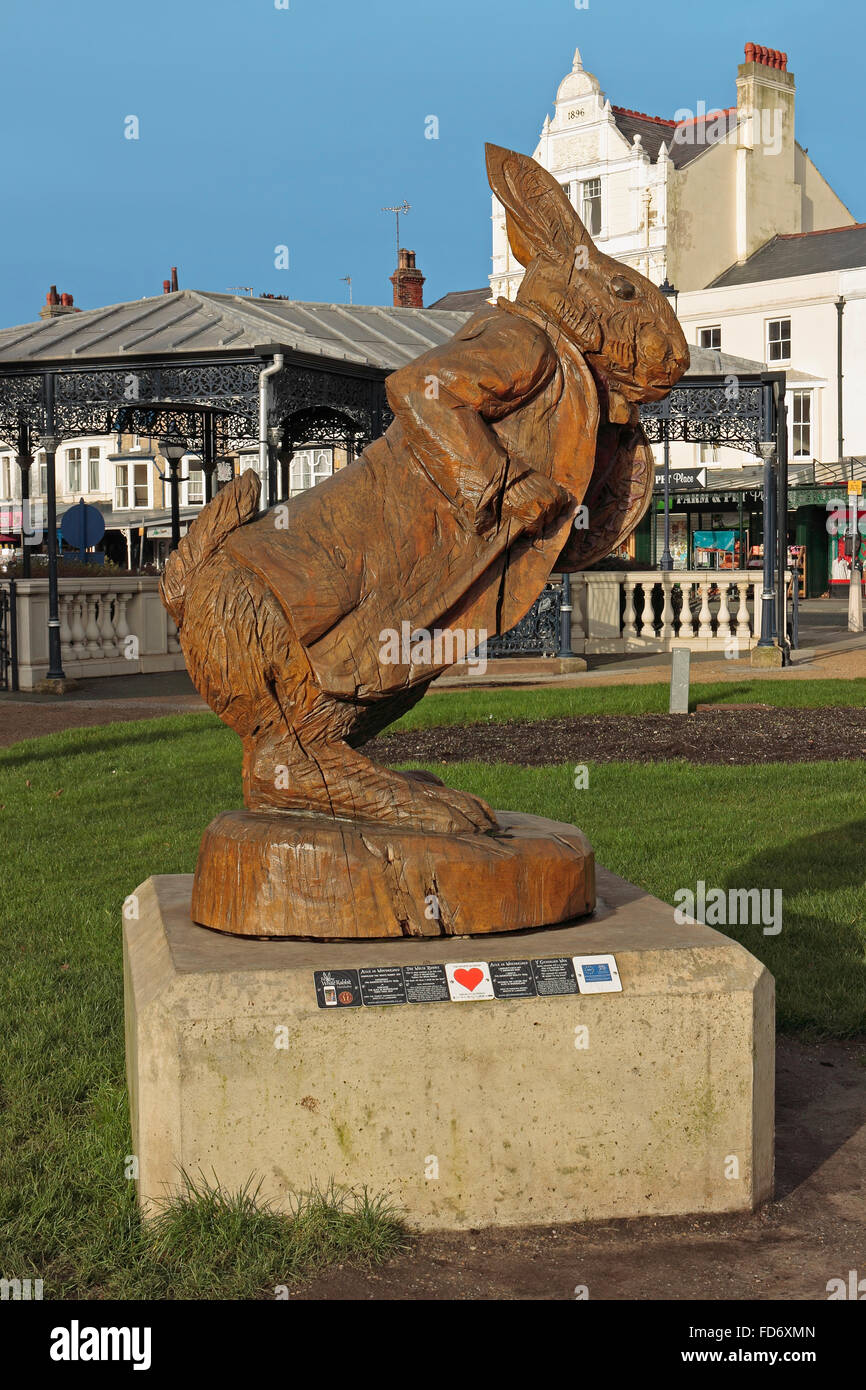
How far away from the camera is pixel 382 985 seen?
135 inches

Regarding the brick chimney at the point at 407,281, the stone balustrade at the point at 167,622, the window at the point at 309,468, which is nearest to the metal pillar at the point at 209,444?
the stone balustrade at the point at 167,622

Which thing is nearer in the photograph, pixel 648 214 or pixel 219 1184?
pixel 219 1184

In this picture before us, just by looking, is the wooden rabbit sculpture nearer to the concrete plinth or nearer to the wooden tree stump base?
the wooden tree stump base

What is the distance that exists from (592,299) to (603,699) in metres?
9.92

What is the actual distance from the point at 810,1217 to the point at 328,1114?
1.28 m

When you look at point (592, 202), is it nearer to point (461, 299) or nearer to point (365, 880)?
point (461, 299)

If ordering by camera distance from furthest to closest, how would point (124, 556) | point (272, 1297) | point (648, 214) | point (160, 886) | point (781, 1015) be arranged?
point (124, 556)
point (648, 214)
point (781, 1015)
point (160, 886)
point (272, 1297)

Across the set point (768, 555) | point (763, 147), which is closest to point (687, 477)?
point (763, 147)

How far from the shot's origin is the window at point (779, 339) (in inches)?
1505

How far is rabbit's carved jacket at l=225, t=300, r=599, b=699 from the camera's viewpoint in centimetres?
366

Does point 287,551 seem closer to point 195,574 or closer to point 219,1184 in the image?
point 195,574

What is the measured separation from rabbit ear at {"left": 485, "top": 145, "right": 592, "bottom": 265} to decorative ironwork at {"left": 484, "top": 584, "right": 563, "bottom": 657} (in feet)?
49.1

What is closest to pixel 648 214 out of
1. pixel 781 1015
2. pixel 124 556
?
pixel 124 556

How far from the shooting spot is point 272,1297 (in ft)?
10.3
